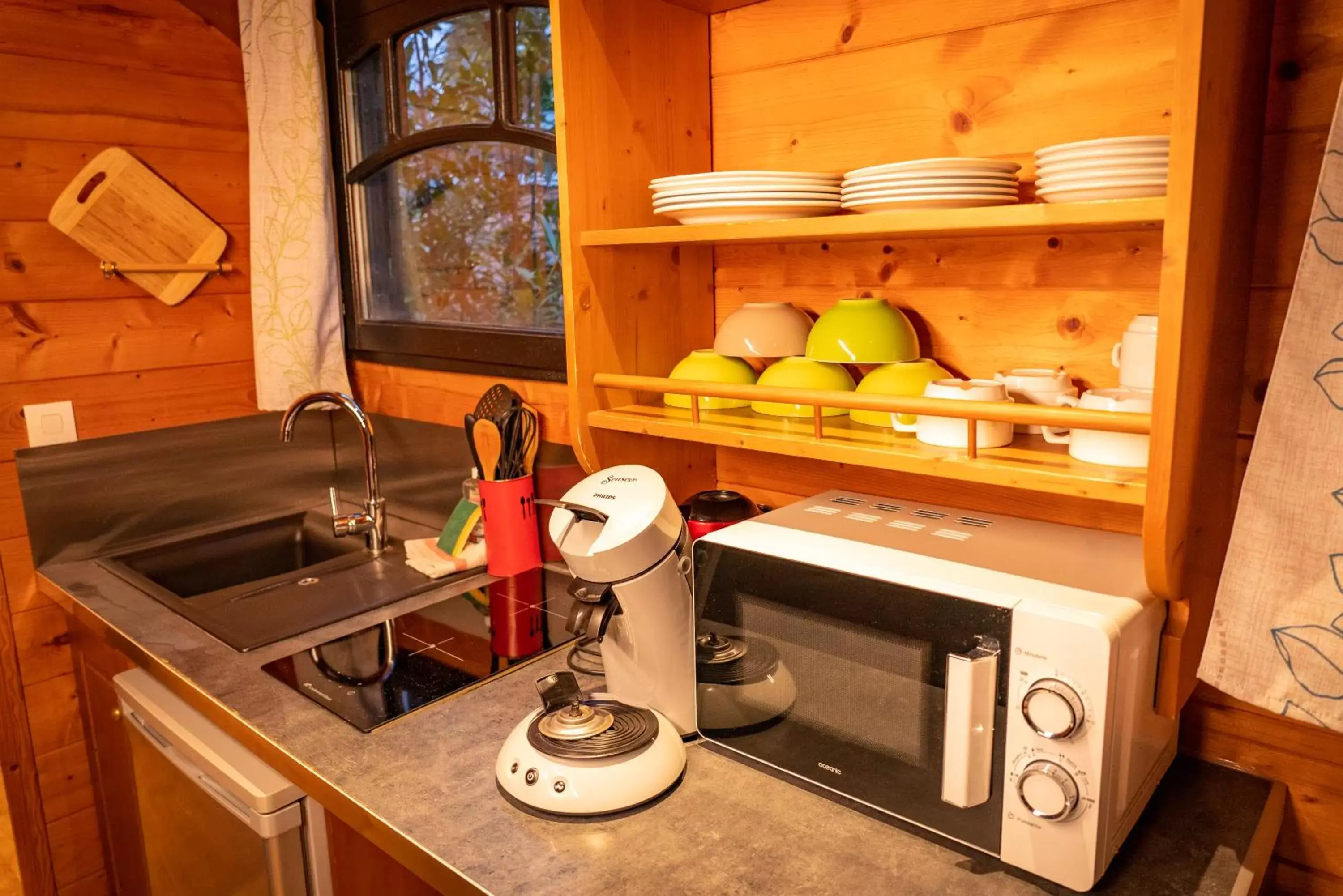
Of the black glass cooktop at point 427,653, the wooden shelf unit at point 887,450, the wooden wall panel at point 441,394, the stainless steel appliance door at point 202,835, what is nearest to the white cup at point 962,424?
the wooden shelf unit at point 887,450

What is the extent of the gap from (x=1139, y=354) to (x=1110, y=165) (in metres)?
0.22

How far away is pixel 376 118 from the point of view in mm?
2189

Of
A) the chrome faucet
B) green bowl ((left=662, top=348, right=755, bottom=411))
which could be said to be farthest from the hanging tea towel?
the chrome faucet

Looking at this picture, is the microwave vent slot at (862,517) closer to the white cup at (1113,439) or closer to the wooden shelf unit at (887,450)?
the wooden shelf unit at (887,450)

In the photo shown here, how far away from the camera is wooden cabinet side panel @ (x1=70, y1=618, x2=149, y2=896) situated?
1.74 meters

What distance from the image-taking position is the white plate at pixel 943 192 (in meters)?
1.03

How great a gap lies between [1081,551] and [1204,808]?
1.04ft

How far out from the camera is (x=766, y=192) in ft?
3.82

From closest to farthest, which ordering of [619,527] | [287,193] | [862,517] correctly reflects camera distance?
[619,527] < [862,517] < [287,193]

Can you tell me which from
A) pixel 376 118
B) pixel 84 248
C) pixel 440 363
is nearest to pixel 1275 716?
pixel 440 363

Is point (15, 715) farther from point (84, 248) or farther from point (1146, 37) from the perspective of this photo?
point (1146, 37)

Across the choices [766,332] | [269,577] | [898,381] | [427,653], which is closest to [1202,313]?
[898,381]

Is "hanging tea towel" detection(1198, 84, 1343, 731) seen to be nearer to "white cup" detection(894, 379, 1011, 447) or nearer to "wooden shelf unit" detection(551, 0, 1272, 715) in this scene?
"wooden shelf unit" detection(551, 0, 1272, 715)

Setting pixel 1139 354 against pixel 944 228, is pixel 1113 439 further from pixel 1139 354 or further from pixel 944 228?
pixel 944 228
